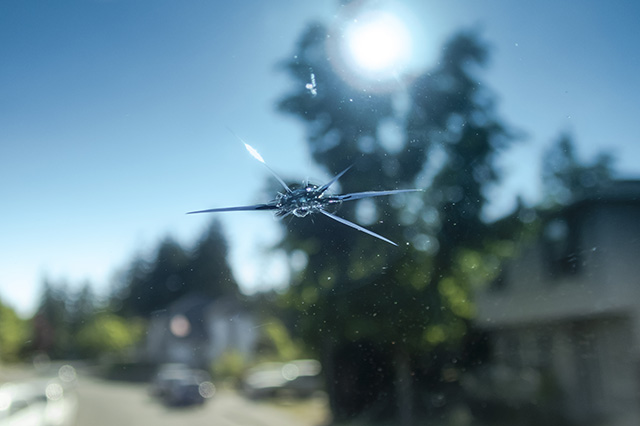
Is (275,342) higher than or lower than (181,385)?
higher

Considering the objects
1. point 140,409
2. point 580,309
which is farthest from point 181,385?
point 580,309

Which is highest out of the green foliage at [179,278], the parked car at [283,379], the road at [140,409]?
the green foliage at [179,278]

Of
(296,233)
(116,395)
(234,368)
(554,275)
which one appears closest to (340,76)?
(296,233)

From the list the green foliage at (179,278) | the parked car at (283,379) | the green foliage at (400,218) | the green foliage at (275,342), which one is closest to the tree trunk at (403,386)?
the green foliage at (400,218)

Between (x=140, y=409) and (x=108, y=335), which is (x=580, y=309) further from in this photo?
(x=108, y=335)

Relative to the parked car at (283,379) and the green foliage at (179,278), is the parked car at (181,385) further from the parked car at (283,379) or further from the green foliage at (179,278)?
the green foliage at (179,278)

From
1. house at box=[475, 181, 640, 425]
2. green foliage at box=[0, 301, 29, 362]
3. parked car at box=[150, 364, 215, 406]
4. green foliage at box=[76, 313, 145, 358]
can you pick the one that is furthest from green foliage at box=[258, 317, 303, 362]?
house at box=[475, 181, 640, 425]
